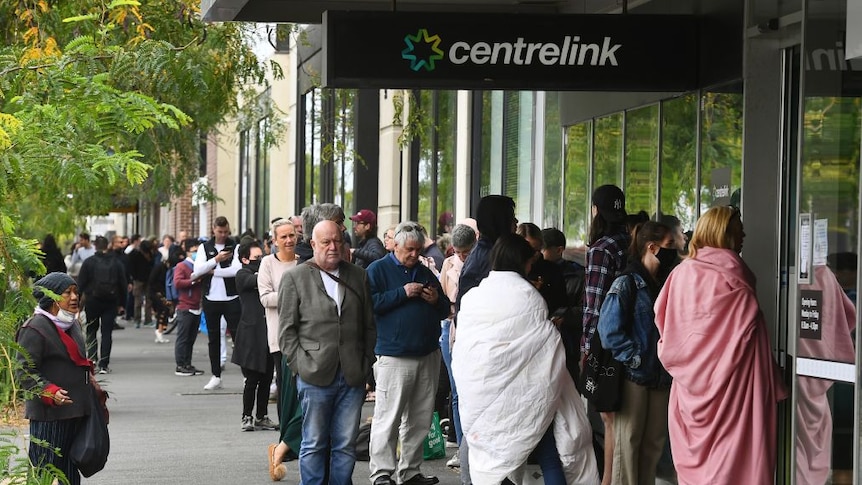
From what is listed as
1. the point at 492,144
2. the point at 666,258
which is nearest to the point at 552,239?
the point at 666,258

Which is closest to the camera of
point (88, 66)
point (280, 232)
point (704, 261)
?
point (88, 66)

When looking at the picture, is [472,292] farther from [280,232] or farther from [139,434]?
[139,434]

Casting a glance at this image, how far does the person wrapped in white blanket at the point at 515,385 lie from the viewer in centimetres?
807

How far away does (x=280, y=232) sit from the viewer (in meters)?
12.3

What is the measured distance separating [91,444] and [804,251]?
4240 mm

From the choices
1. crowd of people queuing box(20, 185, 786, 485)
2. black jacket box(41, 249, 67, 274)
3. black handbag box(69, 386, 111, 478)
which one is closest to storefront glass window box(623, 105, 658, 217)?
crowd of people queuing box(20, 185, 786, 485)

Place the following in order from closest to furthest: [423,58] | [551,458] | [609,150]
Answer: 1. [551,458]
2. [423,58]
3. [609,150]

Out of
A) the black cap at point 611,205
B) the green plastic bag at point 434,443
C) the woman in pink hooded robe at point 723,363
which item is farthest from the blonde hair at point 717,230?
the green plastic bag at point 434,443

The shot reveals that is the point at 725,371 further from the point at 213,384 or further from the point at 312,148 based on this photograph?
the point at 312,148

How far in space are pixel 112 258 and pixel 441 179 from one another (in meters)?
5.11

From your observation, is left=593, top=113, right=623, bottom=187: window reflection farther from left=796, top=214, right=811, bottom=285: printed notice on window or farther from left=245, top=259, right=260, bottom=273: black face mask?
left=796, top=214, right=811, bottom=285: printed notice on window

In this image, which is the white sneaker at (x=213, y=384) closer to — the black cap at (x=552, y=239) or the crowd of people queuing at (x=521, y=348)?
the crowd of people queuing at (x=521, y=348)

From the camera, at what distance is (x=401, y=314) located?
10.3 m

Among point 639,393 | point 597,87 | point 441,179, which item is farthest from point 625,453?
point 441,179
